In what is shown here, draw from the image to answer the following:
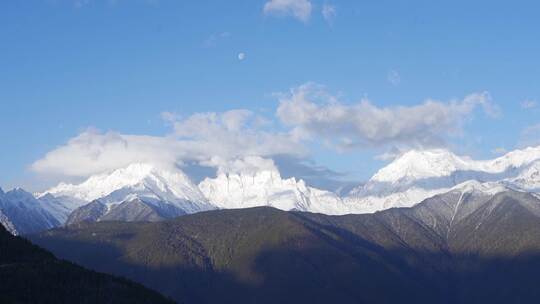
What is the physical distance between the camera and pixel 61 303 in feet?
650

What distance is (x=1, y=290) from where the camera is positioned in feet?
635

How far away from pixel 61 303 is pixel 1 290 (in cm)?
1366

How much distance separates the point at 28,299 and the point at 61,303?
774cm

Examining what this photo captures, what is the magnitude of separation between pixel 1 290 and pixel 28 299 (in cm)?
624

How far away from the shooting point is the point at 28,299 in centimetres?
19425
